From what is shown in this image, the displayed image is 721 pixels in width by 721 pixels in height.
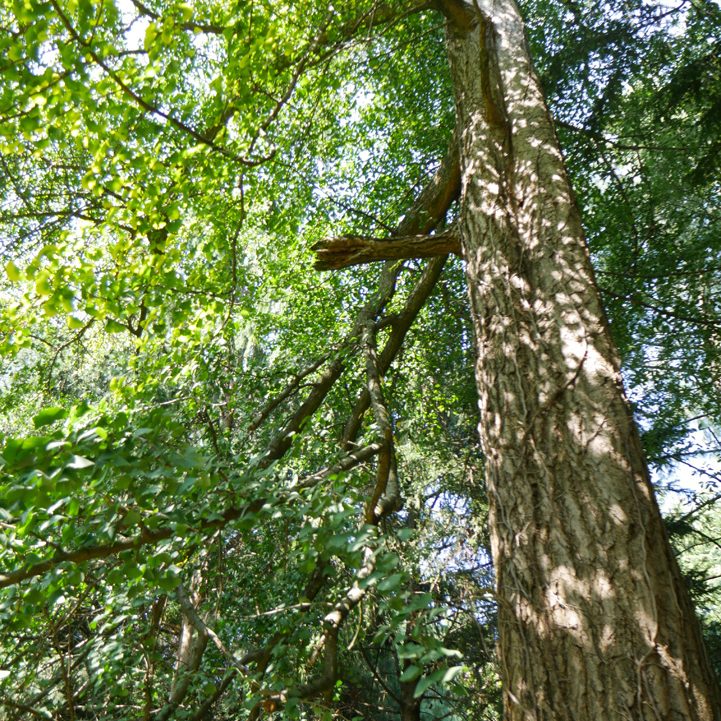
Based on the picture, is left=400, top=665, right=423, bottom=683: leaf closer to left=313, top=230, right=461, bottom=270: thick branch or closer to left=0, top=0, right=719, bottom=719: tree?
left=0, top=0, right=719, bottom=719: tree

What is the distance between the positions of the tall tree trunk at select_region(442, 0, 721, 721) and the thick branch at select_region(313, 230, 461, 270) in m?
0.32

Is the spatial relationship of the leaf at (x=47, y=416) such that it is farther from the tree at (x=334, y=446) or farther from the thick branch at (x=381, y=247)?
the thick branch at (x=381, y=247)

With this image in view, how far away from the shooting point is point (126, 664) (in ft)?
9.55

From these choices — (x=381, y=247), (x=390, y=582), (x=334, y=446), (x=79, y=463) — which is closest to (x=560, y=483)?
(x=390, y=582)

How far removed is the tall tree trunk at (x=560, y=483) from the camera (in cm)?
158

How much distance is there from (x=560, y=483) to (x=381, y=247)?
1.80 meters

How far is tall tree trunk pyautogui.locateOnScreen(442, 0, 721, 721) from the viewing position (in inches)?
62.0

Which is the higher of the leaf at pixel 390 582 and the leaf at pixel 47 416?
the leaf at pixel 47 416

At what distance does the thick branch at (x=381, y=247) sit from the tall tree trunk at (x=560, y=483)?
1.06 feet

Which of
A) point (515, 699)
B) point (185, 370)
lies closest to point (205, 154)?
point (185, 370)

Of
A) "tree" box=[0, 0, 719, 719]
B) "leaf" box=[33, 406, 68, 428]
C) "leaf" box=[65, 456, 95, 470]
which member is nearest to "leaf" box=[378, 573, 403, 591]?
"tree" box=[0, 0, 719, 719]

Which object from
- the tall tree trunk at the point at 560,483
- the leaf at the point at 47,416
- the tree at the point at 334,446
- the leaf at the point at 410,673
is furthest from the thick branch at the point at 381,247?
the leaf at the point at 410,673

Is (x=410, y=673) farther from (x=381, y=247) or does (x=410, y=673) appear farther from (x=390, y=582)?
(x=381, y=247)

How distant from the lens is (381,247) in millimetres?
3246
